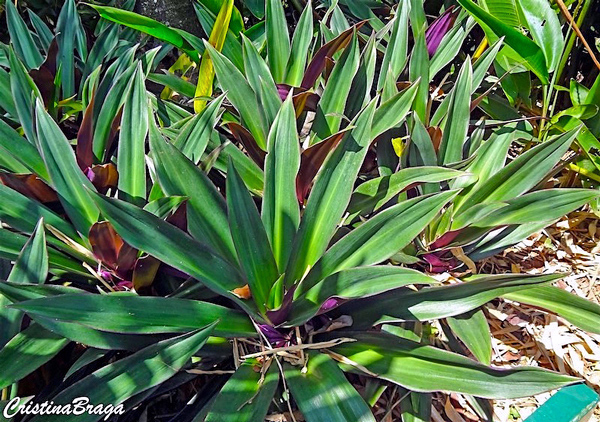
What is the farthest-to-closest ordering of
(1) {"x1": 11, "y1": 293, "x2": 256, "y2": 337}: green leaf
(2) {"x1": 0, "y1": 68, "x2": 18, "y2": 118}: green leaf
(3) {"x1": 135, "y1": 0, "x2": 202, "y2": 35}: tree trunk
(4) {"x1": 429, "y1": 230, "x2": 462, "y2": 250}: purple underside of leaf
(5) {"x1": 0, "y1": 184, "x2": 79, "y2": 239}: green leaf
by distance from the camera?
(3) {"x1": 135, "y1": 0, "x2": 202, "y2": 35}: tree trunk, (2) {"x1": 0, "y1": 68, "x2": 18, "y2": 118}: green leaf, (4) {"x1": 429, "y1": 230, "x2": 462, "y2": 250}: purple underside of leaf, (5) {"x1": 0, "y1": 184, "x2": 79, "y2": 239}: green leaf, (1) {"x1": 11, "y1": 293, "x2": 256, "y2": 337}: green leaf

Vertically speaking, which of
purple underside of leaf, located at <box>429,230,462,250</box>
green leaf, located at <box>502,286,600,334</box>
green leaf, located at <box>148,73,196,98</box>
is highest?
green leaf, located at <box>148,73,196,98</box>

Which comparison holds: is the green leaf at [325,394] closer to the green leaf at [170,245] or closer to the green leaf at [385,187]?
the green leaf at [170,245]

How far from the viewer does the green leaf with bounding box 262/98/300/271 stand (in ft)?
2.97

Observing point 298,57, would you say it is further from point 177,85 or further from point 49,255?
point 49,255

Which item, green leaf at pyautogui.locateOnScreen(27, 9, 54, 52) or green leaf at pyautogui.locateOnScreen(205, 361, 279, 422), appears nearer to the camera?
green leaf at pyautogui.locateOnScreen(205, 361, 279, 422)

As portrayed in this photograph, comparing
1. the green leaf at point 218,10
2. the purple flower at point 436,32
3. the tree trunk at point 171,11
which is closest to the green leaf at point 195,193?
the green leaf at point 218,10

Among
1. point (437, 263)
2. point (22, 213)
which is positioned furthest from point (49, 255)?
point (437, 263)

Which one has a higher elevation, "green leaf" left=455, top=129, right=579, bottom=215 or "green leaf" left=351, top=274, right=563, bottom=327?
"green leaf" left=455, top=129, right=579, bottom=215

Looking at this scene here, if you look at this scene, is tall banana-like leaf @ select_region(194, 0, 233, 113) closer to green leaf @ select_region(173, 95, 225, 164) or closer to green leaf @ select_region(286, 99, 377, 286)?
green leaf @ select_region(173, 95, 225, 164)

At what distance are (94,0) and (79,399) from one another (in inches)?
57.0

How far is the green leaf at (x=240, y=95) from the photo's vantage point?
119 cm

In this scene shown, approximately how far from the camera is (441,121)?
4.11 feet

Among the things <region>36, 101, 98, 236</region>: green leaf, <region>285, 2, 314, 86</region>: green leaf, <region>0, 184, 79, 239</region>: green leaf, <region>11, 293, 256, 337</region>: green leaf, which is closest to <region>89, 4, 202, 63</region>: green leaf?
<region>285, 2, 314, 86</region>: green leaf

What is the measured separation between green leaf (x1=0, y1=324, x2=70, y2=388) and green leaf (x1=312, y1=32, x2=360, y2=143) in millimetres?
661
